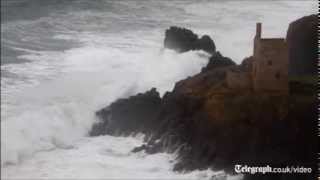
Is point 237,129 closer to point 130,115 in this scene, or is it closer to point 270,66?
point 270,66

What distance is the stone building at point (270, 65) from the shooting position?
20453 millimetres

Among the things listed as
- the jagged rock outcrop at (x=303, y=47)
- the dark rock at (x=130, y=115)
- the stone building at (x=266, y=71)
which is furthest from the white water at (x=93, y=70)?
the stone building at (x=266, y=71)

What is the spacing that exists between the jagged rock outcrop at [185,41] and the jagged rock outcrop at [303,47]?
256cm

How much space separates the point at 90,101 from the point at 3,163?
14.0ft

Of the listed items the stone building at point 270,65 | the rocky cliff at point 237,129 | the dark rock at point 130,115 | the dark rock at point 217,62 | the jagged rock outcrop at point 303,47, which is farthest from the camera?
the dark rock at point 217,62

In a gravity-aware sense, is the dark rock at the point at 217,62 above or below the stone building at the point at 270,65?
below

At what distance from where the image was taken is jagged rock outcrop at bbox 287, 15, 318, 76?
22.6 metres

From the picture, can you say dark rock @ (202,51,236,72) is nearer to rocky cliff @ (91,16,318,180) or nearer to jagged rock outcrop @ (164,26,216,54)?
jagged rock outcrop @ (164,26,216,54)

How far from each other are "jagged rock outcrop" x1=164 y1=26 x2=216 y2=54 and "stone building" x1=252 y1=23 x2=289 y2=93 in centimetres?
464

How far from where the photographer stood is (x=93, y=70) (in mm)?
24609

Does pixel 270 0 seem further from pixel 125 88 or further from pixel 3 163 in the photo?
pixel 3 163

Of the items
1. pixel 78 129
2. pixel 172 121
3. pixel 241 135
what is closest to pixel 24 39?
pixel 78 129

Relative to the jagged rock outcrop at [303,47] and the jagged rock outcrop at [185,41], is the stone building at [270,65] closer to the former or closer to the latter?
the jagged rock outcrop at [303,47]

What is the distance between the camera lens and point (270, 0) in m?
29.2
